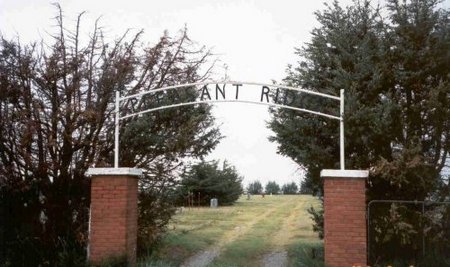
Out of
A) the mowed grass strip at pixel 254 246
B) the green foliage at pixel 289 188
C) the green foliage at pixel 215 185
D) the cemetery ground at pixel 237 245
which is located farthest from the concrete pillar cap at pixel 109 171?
the green foliage at pixel 289 188

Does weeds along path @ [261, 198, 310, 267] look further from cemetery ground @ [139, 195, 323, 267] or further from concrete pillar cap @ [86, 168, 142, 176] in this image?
concrete pillar cap @ [86, 168, 142, 176]

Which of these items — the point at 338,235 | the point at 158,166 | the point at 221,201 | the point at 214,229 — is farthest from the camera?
the point at 221,201

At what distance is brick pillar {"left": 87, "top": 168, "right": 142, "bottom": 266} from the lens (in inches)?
329

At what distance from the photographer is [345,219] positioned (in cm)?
807

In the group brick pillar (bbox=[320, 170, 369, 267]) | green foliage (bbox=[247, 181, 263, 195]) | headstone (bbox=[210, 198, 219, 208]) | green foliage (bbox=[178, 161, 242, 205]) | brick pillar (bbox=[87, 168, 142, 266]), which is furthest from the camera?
green foliage (bbox=[247, 181, 263, 195])

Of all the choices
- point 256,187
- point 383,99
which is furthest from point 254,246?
point 256,187

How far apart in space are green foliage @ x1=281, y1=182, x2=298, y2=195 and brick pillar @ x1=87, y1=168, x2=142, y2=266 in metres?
78.3

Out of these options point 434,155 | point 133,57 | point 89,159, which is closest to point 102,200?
point 89,159

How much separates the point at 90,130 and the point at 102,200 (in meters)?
2.09

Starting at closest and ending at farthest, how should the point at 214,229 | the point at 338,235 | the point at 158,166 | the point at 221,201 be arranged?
the point at 338,235, the point at 158,166, the point at 214,229, the point at 221,201

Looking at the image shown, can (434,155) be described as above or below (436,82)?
below

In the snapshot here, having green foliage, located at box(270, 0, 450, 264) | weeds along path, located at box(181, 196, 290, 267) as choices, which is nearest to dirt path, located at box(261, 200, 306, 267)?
weeds along path, located at box(181, 196, 290, 267)

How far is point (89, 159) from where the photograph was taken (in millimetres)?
10070

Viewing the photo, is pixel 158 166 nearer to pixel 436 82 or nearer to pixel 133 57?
pixel 133 57
